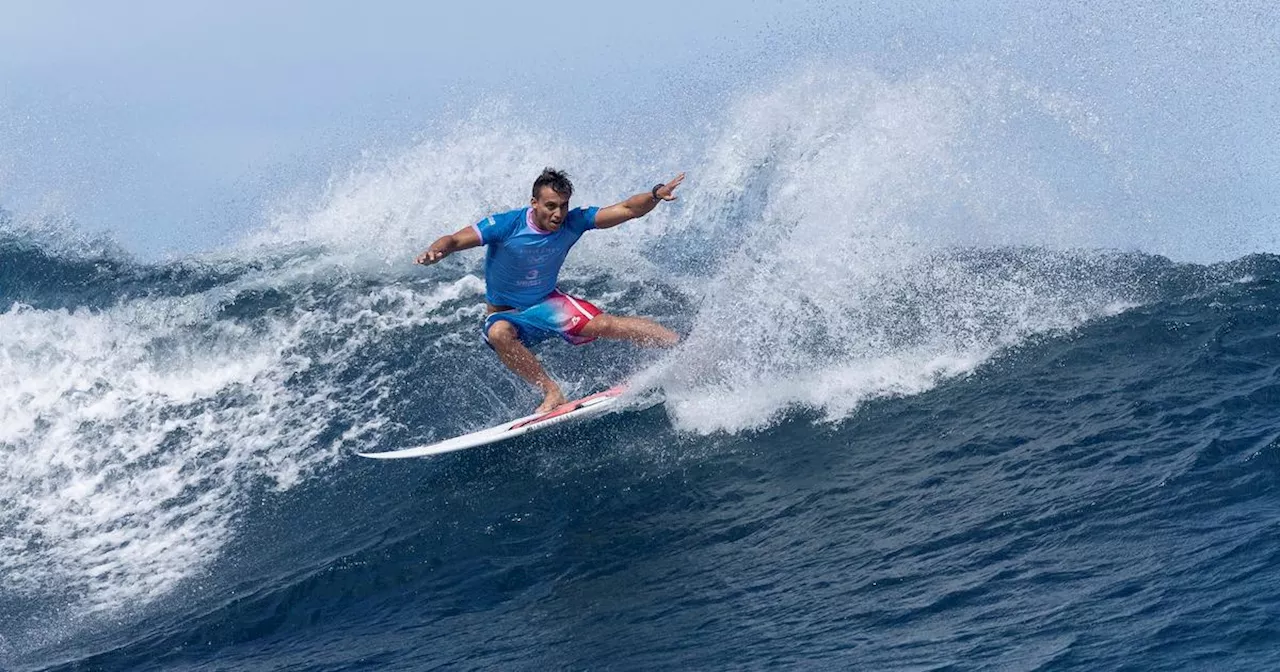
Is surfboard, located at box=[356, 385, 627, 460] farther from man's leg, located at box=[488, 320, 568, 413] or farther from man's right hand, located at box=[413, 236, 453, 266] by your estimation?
man's right hand, located at box=[413, 236, 453, 266]

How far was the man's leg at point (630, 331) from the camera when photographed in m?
8.04

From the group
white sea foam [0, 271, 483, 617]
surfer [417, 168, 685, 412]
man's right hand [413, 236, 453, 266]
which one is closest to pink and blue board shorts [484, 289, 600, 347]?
surfer [417, 168, 685, 412]

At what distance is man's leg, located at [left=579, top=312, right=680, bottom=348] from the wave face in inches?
6.3

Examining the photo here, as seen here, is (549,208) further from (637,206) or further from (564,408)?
(564,408)

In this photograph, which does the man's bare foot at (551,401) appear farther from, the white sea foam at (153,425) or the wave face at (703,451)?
the white sea foam at (153,425)

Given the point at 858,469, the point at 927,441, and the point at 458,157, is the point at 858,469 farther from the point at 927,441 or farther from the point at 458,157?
the point at 458,157

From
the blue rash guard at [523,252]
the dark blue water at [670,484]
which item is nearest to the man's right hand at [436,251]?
the blue rash guard at [523,252]

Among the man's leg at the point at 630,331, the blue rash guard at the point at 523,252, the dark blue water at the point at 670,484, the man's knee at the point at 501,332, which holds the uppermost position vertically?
the blue rash guard at the point at 523,252

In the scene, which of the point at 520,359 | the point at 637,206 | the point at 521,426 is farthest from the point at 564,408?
the point at 637,206

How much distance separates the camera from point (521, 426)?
8.00 metres

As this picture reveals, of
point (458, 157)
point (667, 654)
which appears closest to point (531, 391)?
point (667, 654)

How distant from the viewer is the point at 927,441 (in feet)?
23.7

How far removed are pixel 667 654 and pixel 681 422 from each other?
300 centimetres

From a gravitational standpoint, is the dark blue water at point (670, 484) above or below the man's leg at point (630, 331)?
below
